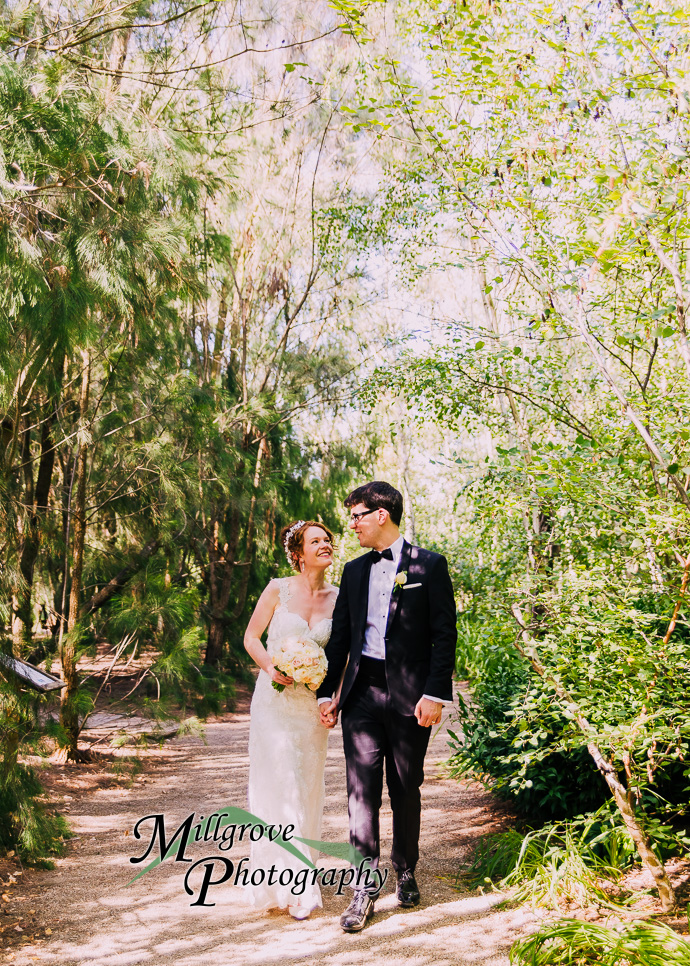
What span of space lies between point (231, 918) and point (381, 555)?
5.73 ft

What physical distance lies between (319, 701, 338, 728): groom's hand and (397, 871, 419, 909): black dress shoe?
0.73 metres

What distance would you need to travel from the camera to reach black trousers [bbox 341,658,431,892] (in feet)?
11.8

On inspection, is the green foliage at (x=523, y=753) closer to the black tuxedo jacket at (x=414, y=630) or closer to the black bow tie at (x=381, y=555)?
the black tuxedo jacket at (x=414, y=630)

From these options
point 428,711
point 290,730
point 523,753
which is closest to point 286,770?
point 290,730

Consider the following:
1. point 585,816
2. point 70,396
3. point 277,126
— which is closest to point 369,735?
point 585,816

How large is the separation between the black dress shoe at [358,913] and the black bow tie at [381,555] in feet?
4.63

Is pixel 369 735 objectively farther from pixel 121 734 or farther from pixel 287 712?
pixel 121 734

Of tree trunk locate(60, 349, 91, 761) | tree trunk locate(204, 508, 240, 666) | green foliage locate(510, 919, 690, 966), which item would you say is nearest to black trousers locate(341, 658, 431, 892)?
green foliage locate(510, 919, 690, 966)

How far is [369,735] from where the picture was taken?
3668mm

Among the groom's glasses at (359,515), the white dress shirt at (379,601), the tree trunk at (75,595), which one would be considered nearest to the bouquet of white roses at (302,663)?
the white dress shirt at (379,601)

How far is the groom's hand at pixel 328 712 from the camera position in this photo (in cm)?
383

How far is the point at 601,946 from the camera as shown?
2.88 meters

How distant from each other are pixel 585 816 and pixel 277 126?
9.37 metres

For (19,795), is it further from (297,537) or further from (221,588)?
(221,588)
